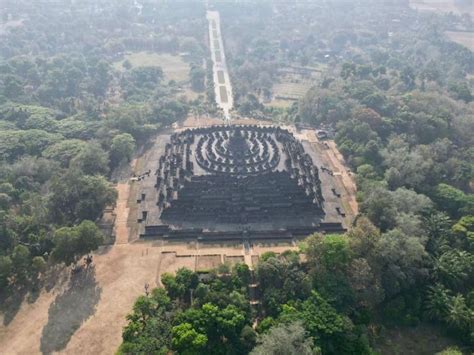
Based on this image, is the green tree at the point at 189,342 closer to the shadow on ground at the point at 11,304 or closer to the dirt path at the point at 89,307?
the dirt path at the point at 89,307

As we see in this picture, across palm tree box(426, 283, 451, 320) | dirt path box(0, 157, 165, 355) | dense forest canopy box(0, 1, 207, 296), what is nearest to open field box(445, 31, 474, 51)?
dense forest canopy box(0, 1, 207, 296)

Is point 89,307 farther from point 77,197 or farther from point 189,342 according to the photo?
point 77,197

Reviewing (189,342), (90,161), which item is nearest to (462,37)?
(90,161)

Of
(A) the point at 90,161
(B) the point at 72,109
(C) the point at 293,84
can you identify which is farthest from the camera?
(C) the point at 293,84

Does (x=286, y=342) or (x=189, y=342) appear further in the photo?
(x=189, y=342)

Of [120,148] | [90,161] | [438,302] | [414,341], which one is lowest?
[120,148]

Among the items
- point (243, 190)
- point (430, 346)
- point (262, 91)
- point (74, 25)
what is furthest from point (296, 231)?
point (74, 25)
